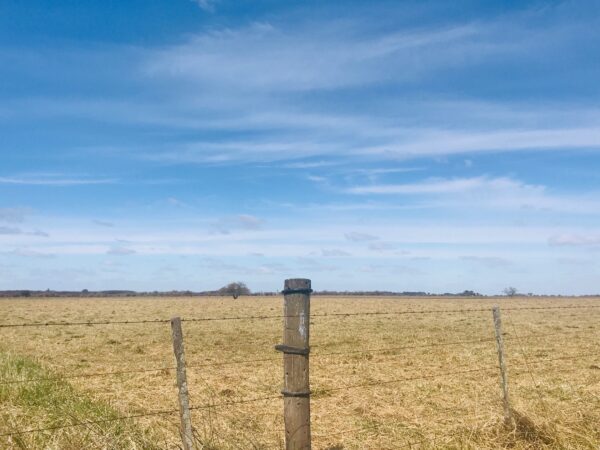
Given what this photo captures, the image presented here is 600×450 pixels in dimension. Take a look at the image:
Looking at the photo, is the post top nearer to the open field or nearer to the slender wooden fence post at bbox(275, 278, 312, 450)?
the slender wooden fence post at bbox(275, 278, 312, 450)

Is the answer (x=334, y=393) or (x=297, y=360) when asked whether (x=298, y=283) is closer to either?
(x=297, y=360)

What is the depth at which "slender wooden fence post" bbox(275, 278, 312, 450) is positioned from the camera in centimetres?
509

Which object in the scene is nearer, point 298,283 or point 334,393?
point 298,283

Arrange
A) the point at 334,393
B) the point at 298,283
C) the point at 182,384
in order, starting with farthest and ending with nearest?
the point at 334,393
the point at 182,384
the point at 298,283

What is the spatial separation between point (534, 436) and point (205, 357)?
1307 centimetres

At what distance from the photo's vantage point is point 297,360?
5.12 m

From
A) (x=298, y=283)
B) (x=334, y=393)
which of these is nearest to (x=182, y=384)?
(x=298, y=283)

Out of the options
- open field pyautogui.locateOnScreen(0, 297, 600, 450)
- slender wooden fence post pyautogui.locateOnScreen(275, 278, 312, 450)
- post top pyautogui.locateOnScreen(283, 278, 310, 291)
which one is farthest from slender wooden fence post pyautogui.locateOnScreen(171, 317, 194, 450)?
post top pyautogui.locateOnScreen(283, 278, 310, 291)

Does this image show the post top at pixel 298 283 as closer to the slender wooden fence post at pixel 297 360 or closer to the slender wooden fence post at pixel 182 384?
the slender wooden fence post at pixel 297 360

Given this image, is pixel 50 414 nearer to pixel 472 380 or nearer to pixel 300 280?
pixel 300 280

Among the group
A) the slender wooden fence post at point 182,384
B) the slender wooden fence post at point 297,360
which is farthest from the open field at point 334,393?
the slender wooden fence post at point 297,360

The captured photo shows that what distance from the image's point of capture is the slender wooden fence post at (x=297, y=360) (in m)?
5.09

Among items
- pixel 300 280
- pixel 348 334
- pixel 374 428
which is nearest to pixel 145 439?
pixel 300 280

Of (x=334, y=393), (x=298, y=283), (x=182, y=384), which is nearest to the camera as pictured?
(x=298, y=283)
